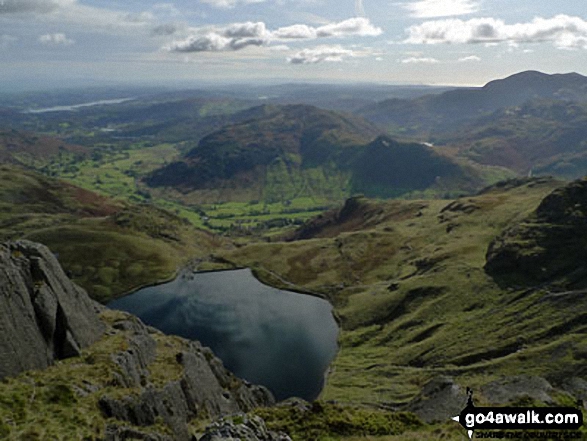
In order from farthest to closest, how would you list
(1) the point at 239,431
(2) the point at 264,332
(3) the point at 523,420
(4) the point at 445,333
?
(2) the point at 264,332 < (4) the point at 445,333 < (3) the point at 523,420 < (1) the point at 239,431

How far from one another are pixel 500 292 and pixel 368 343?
161 ft

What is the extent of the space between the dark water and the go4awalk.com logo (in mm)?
80321

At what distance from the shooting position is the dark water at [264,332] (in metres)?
134

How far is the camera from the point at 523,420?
44750 millimetres

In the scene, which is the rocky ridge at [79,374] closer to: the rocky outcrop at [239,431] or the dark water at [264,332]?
the rocky outcrop at [239,431]

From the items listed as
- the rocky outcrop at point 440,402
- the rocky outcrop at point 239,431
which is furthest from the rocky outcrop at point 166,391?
the rocky outcrop at point 440,402

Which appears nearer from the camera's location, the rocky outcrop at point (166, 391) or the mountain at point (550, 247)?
the rocky outcrop at point (166, 391)

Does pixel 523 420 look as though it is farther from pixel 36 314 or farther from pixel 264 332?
pixel 264 332

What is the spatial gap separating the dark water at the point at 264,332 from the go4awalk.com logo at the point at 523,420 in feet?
264

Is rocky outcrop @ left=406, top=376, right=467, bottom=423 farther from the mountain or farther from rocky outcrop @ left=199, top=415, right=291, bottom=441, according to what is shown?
the mountain

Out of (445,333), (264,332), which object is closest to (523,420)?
(445,333)

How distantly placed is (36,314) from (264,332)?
11900 centimetres

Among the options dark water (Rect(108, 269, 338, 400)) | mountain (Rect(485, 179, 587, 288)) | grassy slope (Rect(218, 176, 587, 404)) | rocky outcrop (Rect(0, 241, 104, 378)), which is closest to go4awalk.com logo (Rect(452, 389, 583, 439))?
grassy slope (Rect(218, 176, 587, 404))

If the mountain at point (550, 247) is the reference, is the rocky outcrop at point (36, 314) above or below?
above
